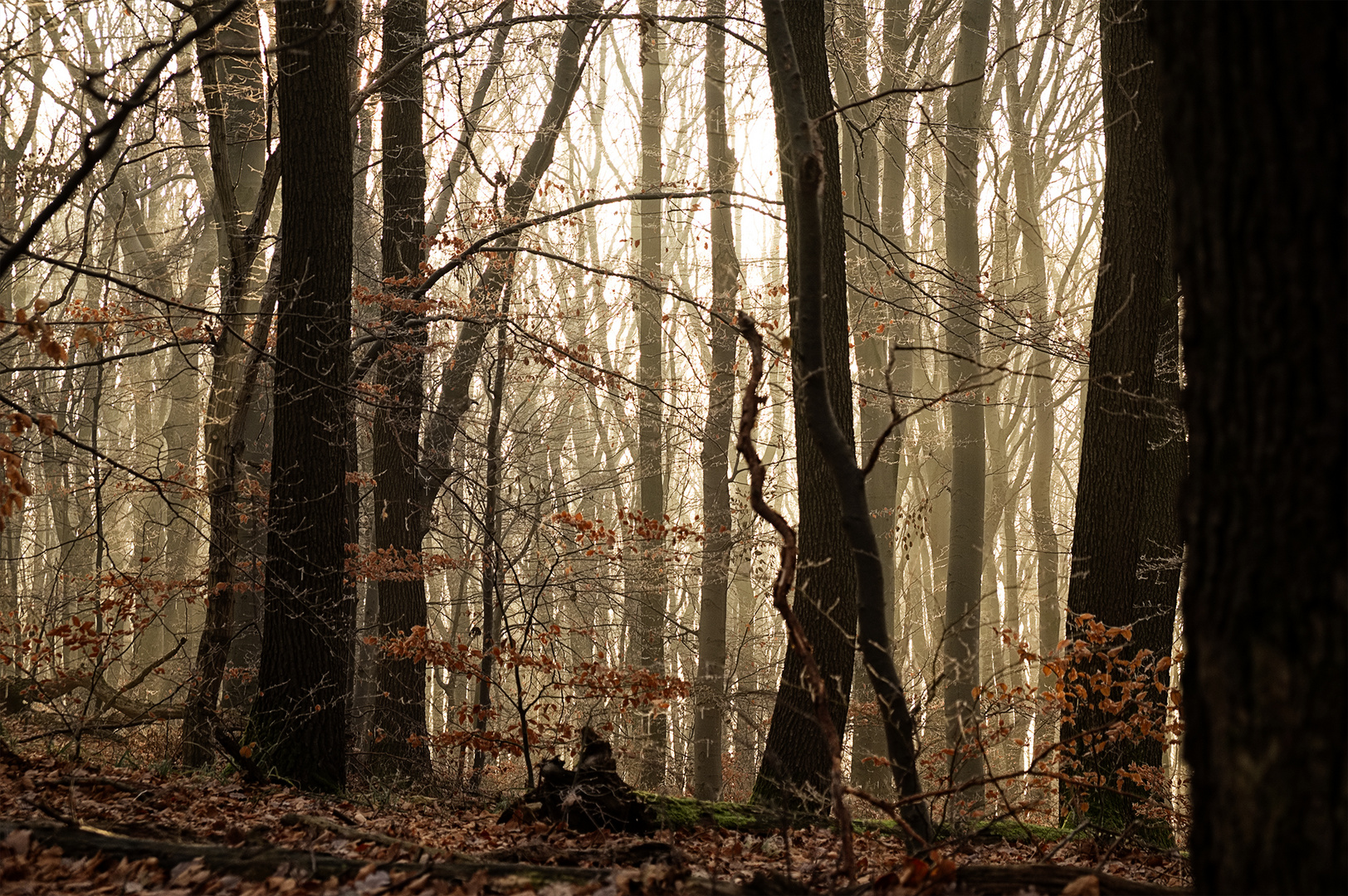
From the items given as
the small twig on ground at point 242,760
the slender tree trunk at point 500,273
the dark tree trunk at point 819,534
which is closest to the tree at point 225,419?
the small twig on ground at point 242,760

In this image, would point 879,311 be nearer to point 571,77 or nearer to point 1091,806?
point 571,77

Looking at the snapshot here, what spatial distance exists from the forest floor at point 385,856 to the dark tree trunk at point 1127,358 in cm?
217

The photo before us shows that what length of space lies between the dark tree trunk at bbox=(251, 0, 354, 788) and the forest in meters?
0.03

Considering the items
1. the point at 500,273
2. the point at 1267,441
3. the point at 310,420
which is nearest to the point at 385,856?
the point at 1267,441

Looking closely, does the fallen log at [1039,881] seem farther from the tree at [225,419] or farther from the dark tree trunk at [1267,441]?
the tree at [225,419]

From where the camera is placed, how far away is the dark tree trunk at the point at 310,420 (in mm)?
6746

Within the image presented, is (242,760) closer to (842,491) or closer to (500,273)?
(842,491)

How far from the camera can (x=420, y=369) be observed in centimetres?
1002

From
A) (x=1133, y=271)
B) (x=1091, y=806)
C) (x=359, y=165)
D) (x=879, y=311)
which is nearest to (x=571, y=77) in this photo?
(x=359, y=165)

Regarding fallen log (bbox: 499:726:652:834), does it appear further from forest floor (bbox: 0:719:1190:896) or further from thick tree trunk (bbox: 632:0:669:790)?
thick tree trunk (bbox: 632:0:669:790)

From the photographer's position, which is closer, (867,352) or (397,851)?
(397,851)

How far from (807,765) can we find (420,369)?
5842 millimetres

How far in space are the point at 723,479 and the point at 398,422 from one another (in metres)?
5.50

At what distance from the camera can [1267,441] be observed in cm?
180
